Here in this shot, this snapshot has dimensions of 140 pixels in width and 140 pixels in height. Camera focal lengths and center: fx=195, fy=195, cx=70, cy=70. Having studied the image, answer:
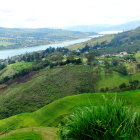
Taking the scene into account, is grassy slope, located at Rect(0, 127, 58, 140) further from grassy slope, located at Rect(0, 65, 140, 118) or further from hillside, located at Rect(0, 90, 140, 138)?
grassy slope, located at Rect(0, 65, 140, 118)

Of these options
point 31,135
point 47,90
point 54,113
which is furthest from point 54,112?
point 47,90

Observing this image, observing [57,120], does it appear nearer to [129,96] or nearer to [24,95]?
[129,96]

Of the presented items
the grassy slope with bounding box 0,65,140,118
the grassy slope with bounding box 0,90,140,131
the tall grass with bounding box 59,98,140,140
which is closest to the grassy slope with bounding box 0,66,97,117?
the grassy slope with bounding box 0,65,140,118

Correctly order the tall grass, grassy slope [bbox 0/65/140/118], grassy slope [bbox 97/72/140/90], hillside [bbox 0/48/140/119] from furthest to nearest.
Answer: grassy slope [bbox 97/72/140/90], hillside [bbox 0/48/140/119], grassy slope [bbox 0/65/140/118], the tall grass

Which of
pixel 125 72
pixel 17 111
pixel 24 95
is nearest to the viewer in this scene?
pixel 17 111

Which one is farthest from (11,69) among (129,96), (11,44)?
(11,44)

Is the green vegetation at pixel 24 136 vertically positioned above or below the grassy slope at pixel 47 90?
above

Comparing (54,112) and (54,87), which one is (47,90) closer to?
(54,87)

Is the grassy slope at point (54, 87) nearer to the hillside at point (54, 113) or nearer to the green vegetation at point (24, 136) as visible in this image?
the hillside at point (54, 113)

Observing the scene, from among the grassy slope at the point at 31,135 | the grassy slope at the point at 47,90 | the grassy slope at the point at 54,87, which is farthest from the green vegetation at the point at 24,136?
the grassy slope at the point at 54,87
